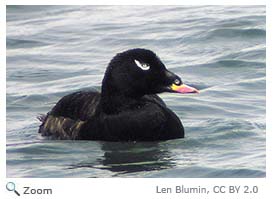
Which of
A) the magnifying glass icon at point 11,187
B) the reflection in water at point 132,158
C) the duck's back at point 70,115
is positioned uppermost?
the duck's back at point 70,115

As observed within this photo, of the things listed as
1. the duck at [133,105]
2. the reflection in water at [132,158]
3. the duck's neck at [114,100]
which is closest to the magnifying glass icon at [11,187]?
the reflection in water at [132,158]

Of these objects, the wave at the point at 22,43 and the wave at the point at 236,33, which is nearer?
the wave at the point at 22,43

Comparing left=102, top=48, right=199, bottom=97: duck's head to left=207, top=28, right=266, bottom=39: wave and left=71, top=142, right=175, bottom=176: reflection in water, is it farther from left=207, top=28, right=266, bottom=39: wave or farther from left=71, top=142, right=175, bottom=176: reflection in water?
left=207, top=28, right=266, bottom=39: wave

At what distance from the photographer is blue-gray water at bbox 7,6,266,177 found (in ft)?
33.6

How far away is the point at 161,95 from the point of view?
1291 centimetres

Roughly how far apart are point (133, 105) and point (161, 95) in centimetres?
212

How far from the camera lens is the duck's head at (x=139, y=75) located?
10.7m

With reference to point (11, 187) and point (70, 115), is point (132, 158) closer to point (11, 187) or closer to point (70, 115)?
point (70, 115)

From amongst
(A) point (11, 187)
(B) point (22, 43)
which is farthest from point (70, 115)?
(B) point (22, 43)

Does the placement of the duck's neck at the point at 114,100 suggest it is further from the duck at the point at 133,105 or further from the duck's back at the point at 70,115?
the duck's back at the point at 70,115

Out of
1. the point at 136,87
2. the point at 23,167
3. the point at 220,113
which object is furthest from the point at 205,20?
the point at 23,167

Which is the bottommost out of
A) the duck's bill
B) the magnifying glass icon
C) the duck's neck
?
the magnifying glass icon

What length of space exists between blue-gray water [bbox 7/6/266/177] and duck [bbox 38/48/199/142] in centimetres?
11

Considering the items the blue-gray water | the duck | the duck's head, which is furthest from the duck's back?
the duck's head
